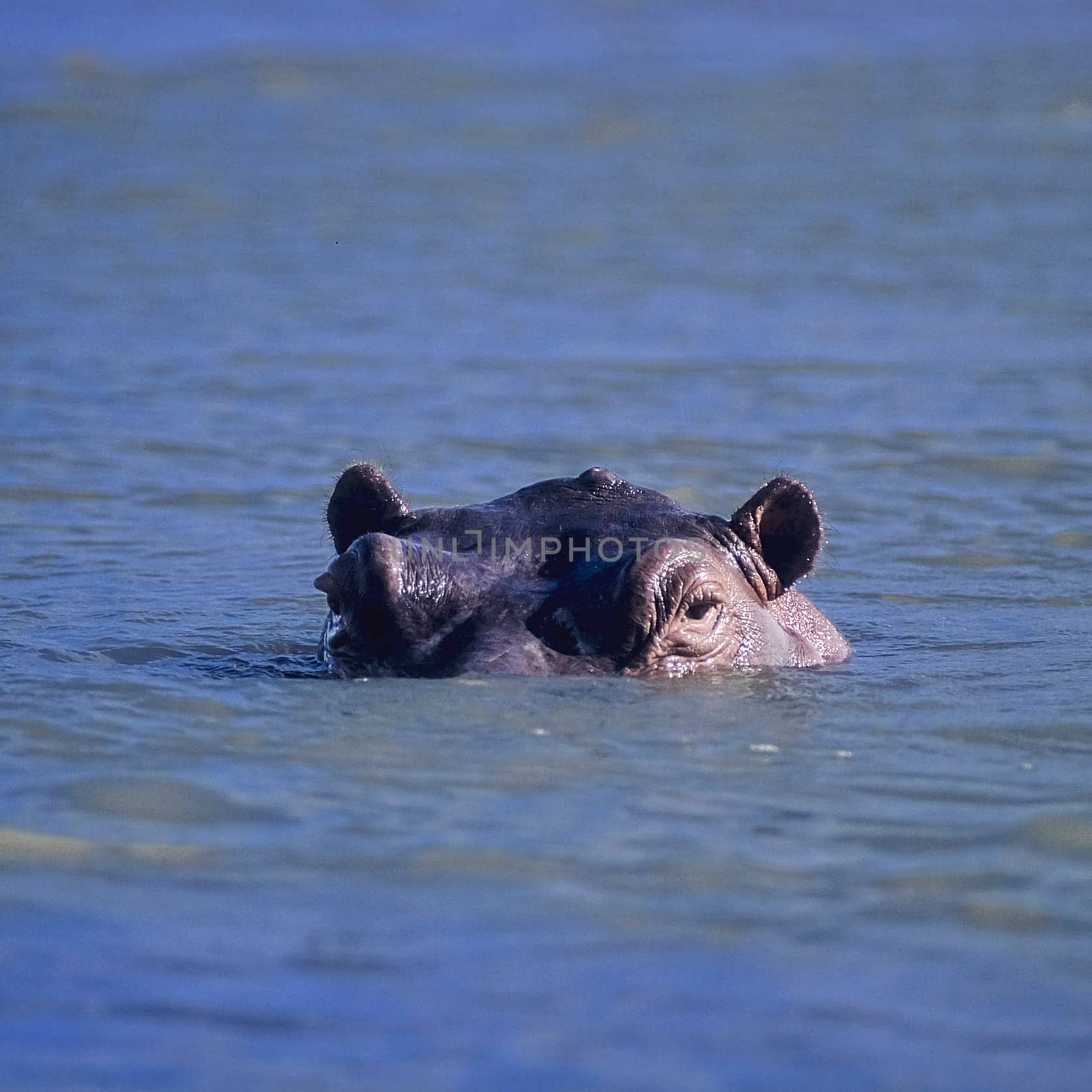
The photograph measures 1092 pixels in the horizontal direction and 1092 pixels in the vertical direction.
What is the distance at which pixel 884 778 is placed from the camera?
5.89 m

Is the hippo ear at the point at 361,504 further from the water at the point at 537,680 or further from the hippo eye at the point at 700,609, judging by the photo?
the hippo eye at the point at 700,609

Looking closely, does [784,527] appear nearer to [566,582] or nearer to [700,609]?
[700,609]

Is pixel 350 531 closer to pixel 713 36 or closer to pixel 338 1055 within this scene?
pixel 338 1055

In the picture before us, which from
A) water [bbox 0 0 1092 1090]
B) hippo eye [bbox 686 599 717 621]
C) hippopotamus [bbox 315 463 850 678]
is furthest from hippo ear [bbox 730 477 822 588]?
hippo eye [bbox 686 599 717 621]

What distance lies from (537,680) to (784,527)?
152cm

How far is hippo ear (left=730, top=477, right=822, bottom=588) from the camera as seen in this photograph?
752 cm

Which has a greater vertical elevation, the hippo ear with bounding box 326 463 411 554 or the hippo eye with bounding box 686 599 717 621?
the hippo ear with bounding box 326 463 411 554

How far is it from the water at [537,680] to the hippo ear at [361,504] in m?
0.56

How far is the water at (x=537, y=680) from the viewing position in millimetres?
4238

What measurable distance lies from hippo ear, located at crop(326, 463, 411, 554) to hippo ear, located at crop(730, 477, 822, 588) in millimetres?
1249

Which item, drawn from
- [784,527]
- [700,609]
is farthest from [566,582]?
[784,527]

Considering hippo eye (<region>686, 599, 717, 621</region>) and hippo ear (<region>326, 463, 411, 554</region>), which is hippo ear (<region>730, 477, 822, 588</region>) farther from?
hippo ear (<region>326, 463, 411, 554</region>)

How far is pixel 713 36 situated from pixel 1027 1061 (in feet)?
148

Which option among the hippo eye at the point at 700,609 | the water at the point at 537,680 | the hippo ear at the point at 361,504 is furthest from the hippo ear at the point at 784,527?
the hippo ear at the point at 361,504
